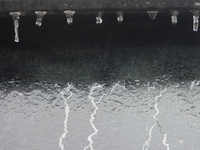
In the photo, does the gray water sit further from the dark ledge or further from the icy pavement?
the dark ledge

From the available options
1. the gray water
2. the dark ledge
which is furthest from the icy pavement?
the dark ledge

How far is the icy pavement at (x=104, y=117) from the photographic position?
2.61 metres

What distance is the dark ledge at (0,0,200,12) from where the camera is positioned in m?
2.46

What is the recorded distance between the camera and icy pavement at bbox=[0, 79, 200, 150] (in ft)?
8.55

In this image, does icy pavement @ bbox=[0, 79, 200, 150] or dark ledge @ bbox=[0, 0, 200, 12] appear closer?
dark ledge @ bbox=[0, 0, 200, 12]

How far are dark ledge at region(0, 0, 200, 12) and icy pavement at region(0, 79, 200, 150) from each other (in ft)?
2.74

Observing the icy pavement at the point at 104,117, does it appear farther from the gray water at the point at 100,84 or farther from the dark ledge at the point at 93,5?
the dark ledge at the point at 93,5

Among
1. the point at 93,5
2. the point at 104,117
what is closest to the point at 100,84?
the point at 104,117

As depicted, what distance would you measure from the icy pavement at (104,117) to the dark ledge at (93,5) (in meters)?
0.83

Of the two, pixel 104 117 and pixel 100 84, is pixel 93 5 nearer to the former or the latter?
pixel 100 84

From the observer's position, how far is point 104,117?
2.78m

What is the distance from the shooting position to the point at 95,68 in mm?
3115

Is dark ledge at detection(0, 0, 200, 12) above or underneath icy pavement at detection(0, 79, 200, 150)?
above

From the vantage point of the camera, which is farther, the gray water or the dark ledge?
the gray water
